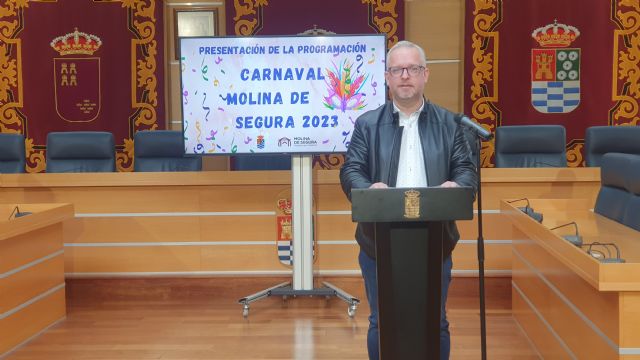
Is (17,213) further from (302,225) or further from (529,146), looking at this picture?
(529,146)

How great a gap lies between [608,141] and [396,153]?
9.09 ft

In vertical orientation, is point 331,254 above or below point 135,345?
above

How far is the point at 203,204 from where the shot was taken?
12.7ft

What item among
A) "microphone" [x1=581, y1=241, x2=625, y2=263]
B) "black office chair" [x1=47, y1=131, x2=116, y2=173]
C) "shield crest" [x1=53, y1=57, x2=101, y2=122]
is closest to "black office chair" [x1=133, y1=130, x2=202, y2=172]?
"black office chair" [x1=47, y1=131, x2=116, y2=173]

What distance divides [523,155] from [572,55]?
179 centimetres

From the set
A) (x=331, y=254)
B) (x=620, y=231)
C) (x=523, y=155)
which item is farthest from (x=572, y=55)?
(x=620, y=231)

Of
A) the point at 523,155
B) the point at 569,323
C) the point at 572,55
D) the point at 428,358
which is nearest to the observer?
the point at 428,358

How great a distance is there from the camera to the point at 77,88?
5910mm

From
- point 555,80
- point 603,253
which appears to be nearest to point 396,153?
point 603,253

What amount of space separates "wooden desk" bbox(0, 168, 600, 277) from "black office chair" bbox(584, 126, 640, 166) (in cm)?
112

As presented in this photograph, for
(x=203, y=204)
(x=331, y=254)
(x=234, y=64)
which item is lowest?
(x=331, y=254)

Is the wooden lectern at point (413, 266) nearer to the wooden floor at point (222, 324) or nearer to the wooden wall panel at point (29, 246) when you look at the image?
the wooden floor at point (222, 324)

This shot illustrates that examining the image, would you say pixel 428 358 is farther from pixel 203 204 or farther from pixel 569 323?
pixel 203 204

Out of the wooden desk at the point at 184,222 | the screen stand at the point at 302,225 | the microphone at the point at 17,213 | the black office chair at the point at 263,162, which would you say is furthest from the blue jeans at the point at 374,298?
the black office chair at the point at 263,162
